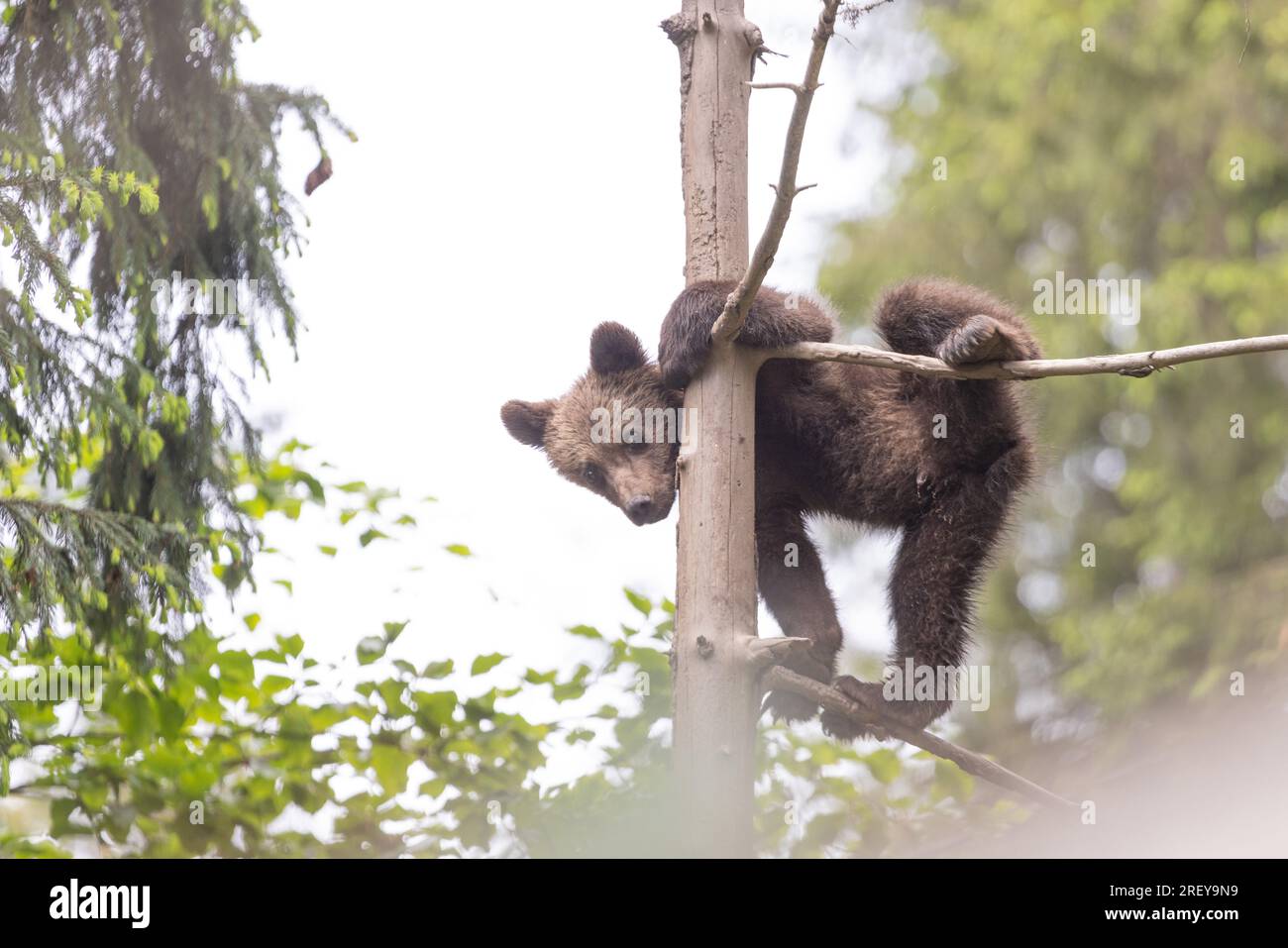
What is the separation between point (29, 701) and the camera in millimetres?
5746

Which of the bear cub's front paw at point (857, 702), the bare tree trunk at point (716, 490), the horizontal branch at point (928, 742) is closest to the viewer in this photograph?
Result: the bare tree trunk at point (716, 490)

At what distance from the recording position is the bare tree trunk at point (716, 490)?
3.78 meters

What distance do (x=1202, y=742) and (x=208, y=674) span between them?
24.9ft

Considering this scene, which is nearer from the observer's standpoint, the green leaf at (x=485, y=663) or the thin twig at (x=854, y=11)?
the thin twig at (x=854, y=11)

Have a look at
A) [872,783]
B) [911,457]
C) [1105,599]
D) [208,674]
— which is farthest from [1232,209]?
[208,674]

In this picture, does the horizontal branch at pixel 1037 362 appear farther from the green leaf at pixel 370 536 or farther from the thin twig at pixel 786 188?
the green leaf at pixel 370 536

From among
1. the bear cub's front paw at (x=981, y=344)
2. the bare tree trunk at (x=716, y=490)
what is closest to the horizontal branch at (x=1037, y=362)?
the bear cub's front paw at (x=981, y=344)

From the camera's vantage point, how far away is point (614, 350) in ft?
18.3

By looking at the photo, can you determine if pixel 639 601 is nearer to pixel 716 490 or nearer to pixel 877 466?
pixel 877 466

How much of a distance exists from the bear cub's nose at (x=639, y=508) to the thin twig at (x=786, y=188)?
4.11 feet

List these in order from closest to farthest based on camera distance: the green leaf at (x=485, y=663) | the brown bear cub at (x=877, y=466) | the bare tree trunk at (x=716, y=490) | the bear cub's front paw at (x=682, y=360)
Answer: the bare tree trunk at (x=716, y=490)
the bear cub's front paw at (x=682, y=360)
the brown bear cub at (x=877, y=466)
the green leaf at (x=485, y=663)

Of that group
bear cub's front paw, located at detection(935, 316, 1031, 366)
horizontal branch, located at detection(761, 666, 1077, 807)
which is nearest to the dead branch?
bear cub's front paw, located at detection(935, 316, 1031, 366)

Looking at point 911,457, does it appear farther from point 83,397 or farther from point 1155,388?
point 1155,388

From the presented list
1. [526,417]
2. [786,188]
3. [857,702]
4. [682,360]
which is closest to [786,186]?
[786,188]
